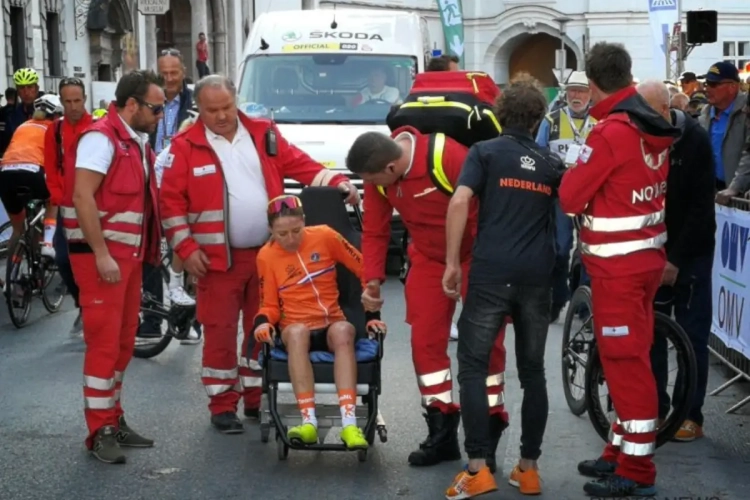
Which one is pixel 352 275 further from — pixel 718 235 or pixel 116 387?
pixel 718 235

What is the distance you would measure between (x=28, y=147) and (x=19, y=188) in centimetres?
41

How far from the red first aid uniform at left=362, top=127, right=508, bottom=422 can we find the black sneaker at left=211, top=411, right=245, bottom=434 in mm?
1213

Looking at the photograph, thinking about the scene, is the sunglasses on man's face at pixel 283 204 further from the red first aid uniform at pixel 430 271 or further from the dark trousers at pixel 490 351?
the dark trousers at pixel 490 351

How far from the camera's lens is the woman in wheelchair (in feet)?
23.6

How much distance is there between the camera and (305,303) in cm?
752

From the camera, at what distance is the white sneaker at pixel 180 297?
1048 cm

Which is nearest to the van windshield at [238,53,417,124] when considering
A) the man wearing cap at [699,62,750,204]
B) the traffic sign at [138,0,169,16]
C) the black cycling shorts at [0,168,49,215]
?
the black cycling shorts at [0,168,49,215]

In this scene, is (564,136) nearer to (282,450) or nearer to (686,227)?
(686,227)

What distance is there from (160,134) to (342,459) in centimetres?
472

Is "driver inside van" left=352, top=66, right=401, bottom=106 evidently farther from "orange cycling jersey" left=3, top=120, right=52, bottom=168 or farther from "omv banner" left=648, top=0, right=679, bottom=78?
"omv banner" left=648, top=0, right=679, bottom=78

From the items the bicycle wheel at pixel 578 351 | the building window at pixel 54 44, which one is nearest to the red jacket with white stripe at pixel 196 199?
the bicycle wheel at pixel 578 351

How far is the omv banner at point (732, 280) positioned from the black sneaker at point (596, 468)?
183 cm

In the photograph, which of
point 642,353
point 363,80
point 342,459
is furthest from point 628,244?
point 363,80

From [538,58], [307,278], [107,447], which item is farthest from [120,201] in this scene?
[538,58]
